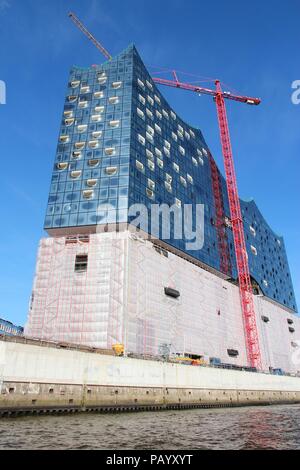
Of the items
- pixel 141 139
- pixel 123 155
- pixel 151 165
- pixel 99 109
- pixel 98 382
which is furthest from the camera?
pixel 99 109

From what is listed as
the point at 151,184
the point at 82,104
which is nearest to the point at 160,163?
the point at 151,184

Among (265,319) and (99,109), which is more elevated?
(99,109)

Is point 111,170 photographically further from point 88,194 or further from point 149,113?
point 149,113

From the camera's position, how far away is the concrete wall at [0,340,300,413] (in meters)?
38.2

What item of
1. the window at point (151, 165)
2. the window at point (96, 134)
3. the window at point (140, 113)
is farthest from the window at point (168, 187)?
the window at point (96, 134)

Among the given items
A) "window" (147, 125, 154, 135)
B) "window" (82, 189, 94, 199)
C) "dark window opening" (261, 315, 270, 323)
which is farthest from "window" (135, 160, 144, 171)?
"dark window opening" (261, 315, 270, 323)

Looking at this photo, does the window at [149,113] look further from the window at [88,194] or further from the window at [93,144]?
the window at [88,194]

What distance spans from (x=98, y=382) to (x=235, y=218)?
272 ft

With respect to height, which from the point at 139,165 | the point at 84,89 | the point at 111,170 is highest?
the point at 84,89

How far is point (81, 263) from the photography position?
2869 inches

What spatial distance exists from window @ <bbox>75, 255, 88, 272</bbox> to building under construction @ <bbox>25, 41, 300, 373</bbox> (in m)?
0.22

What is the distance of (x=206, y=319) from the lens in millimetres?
91000

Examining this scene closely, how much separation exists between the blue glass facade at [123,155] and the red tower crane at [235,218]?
142 inches
